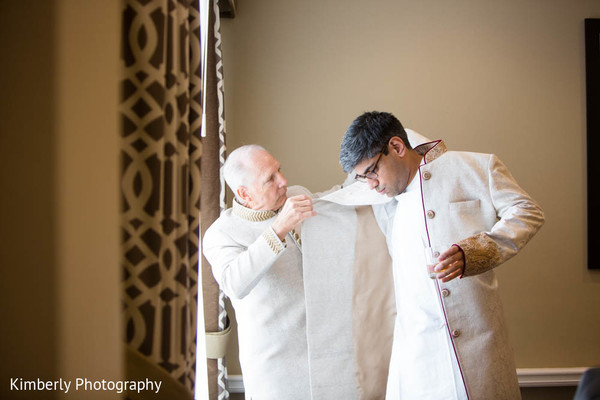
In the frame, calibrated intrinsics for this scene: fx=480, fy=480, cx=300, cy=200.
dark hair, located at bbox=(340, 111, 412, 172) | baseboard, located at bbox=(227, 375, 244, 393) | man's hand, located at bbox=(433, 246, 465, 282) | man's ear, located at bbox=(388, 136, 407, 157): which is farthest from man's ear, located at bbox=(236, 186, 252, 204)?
baseboard, located at bbox=(227, 375, 244, 393)

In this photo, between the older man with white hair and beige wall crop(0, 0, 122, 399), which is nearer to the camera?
beige wall crop(0, 0, 122, 399)

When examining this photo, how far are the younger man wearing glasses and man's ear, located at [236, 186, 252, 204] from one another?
410 mm

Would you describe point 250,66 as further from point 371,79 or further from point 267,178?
point 267,178

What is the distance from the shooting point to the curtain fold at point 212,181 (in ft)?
7.43

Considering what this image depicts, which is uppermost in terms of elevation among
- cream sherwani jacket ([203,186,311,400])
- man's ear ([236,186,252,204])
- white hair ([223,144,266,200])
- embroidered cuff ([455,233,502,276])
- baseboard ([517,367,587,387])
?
white hair ([223,144,266,200])

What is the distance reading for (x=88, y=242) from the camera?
2.75 ft

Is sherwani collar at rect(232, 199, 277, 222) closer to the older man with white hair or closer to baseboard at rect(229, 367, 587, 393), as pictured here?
the older man with white hair

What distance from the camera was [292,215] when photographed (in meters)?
1.67

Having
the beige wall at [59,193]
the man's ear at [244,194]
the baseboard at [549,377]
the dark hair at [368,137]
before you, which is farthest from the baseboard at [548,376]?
the beige wall at [59,193]

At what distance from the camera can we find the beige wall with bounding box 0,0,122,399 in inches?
31.7

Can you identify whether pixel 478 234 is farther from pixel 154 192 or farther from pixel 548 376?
pixel 548 376

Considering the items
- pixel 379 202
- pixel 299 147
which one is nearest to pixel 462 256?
pixel 379 202

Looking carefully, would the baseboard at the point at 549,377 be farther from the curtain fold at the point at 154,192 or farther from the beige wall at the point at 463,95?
the curtain fold at the point at 154,192

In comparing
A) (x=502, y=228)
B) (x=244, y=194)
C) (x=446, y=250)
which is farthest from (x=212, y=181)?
(x=502, y=228)
